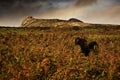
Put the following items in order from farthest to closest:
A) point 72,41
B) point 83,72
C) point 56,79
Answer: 1. point 72,41
2. point 83,72
3. point 56,79

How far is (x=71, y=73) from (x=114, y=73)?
1.55 metres

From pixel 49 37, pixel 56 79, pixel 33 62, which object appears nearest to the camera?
pixel 56 79

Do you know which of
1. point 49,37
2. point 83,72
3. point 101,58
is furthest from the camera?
point 49,37

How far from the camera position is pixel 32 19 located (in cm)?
6228

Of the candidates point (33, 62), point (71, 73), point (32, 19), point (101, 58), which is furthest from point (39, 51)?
point (32, 19)

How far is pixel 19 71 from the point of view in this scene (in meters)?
10.2

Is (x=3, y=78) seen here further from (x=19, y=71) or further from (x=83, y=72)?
(x=83, y=72)

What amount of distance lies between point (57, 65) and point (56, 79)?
117cm

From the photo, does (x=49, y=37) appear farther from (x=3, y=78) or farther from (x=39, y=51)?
(x=3, y=78)

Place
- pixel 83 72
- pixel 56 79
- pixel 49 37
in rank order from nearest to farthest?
pixel 56 79 < pixel 83 72 < pixel 49 37

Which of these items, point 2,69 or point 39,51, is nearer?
point 2,69

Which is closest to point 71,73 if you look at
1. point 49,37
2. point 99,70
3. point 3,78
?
point 99,70

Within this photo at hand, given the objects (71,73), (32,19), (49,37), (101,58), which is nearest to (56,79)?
(71,73)

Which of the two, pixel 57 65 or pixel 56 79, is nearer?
pixel 56 79
